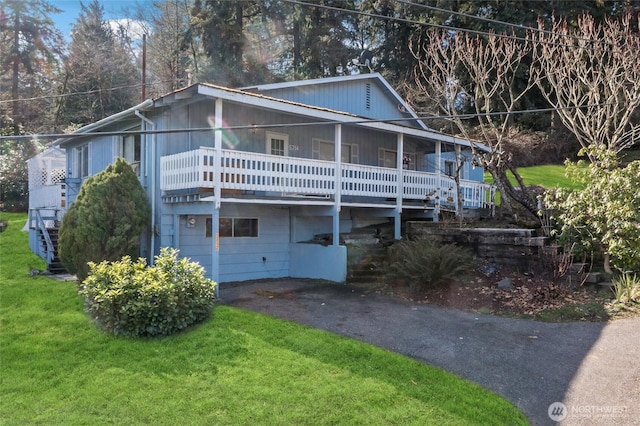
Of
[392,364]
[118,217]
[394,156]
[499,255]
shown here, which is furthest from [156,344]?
[394,156]

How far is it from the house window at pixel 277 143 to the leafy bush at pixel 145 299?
6126 mm

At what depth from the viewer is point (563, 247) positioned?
34.0 ft

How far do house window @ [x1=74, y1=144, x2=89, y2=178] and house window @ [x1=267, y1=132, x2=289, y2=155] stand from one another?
7469mm

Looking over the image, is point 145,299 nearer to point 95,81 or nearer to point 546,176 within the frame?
point 546,176

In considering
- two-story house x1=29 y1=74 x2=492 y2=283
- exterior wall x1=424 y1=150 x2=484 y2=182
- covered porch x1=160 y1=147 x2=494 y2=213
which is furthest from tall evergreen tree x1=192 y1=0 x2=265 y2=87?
covered porch x1=160 y1=147 x2=494 y2=213

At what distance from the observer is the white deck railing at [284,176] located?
990 cm

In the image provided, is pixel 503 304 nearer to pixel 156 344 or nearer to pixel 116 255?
pixel 156 344

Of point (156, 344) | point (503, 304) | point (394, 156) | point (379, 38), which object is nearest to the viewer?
point (156, 344)

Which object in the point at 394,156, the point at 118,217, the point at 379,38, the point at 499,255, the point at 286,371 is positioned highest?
the point at 379,38

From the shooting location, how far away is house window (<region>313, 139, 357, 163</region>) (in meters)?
14.4

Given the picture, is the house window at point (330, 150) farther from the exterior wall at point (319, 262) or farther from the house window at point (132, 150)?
the house window at point (132, 150)

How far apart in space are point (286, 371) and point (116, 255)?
5945 millimetres

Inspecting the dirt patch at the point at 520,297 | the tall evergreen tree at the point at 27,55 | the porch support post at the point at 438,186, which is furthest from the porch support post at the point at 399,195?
the tall evergreen tree at the point at 27,55

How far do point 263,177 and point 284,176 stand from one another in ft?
1.99
